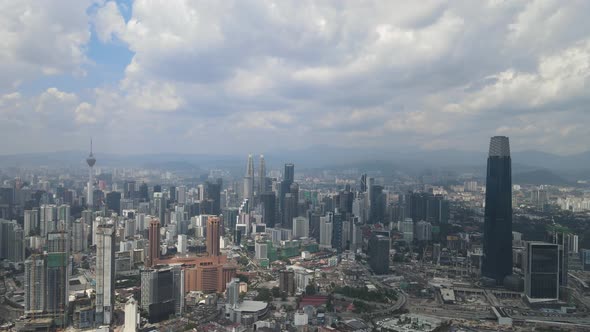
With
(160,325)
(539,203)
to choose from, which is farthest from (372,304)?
(539,203)

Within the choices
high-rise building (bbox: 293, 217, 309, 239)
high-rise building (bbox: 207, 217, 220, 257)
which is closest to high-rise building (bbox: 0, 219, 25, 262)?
high-rise building (bbox: 207, 217, 220, 257)

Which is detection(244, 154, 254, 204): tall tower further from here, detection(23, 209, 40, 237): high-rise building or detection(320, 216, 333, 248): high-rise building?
detection(23, 209, 40, 237): high-rise building

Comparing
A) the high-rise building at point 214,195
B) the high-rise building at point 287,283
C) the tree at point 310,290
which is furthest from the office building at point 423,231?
the high-rise building at point 214,195

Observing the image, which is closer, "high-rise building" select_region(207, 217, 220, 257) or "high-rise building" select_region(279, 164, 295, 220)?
"high-rise building" select_region(207, 217, 220, 257)

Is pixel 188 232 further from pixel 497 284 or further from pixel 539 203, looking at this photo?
pixel 539 203

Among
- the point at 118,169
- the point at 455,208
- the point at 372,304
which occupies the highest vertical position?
the point at 118,169

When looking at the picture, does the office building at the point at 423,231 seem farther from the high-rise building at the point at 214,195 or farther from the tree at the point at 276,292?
the high-rise building at the point at 214,195

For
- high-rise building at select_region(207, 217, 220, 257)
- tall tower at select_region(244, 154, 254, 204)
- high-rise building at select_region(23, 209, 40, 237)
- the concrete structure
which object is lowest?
the concrete structure
